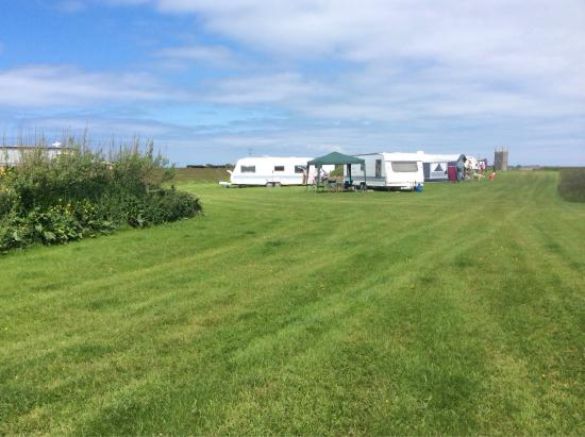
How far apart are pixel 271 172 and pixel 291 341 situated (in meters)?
39.6

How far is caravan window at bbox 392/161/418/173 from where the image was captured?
35.7 m

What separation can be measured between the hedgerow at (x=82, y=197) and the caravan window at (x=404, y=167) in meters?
22.4

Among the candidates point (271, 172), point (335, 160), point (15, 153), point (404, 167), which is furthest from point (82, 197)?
point (271, 172)

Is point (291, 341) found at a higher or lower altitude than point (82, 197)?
lower

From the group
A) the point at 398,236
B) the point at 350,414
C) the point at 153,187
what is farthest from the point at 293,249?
the point at 350,414

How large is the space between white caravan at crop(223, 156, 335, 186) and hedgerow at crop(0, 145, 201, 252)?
28.8 metres

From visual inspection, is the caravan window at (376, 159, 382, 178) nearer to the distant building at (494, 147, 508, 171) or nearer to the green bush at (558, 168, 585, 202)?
the green bush at (558, 168, 585, 202)

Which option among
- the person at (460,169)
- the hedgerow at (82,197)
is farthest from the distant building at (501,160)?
the hedgerow at (82,197)

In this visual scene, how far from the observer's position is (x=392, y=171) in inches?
1398

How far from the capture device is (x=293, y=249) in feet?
34.0

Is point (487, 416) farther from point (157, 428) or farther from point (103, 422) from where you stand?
point (103, 422)

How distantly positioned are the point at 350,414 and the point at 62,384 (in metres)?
2.03

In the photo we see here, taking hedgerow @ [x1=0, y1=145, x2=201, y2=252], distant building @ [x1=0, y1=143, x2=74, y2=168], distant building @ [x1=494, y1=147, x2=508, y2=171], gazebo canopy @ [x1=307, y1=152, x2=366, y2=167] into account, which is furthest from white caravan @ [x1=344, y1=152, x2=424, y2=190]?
distant building @ [x1=494, y1=147, x2=508, y2=171]

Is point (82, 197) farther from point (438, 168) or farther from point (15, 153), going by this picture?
point (438, 168)
